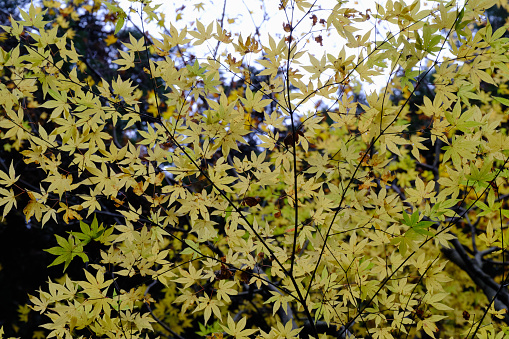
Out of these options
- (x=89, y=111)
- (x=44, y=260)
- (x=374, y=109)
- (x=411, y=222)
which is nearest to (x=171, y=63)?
(x=89, y=111)

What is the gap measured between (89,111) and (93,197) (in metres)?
0.41

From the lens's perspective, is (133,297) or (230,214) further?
(230,214)

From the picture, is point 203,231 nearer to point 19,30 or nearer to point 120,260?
point 120,260

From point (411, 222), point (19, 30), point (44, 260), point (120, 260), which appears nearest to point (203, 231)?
point (120, 260)

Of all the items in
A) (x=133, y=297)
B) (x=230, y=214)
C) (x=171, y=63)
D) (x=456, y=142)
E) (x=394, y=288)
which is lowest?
(x=394, y=288)

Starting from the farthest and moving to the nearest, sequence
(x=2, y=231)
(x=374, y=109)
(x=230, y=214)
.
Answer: (x=2, y=231) → (x=230, y=214) → (x=374, y=109)

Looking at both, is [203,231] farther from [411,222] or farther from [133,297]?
[411,222]

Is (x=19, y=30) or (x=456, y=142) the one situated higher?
(x=19, y=30)

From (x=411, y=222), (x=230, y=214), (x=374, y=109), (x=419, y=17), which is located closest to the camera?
(x=411, y=222)

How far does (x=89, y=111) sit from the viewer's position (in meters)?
1.28

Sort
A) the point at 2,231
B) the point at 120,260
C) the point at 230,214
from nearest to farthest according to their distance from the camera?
the point at 120,260, the point at 230,214, the point at 2,231

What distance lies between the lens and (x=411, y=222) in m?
1.12

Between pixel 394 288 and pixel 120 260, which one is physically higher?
pixel 120 260

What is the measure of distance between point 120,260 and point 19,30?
1.10m
